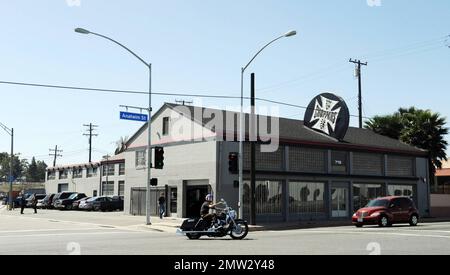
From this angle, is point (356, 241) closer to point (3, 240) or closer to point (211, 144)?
point (3, 240)

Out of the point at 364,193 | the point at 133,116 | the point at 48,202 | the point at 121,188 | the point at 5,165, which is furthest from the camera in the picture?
the point at 5,165

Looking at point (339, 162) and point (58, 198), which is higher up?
point (339, 162)

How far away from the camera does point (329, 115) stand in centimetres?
3912

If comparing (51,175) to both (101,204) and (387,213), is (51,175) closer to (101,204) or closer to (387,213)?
(101,204)

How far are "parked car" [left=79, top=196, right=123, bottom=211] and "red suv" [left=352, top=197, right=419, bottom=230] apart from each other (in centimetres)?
2630

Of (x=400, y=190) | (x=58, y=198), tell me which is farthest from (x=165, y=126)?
(x=58, y=198)

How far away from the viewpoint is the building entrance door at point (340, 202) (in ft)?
125

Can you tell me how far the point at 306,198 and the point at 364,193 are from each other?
6159mm

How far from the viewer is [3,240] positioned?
1923cm

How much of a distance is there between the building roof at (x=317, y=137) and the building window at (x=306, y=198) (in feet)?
9.45

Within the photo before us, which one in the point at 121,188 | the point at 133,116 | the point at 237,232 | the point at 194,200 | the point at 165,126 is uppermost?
the point at 165,126

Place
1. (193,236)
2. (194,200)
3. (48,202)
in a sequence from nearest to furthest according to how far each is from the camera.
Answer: (193,236) → (194,200) → (48,202)

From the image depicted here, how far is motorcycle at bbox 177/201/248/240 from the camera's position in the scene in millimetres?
19688
